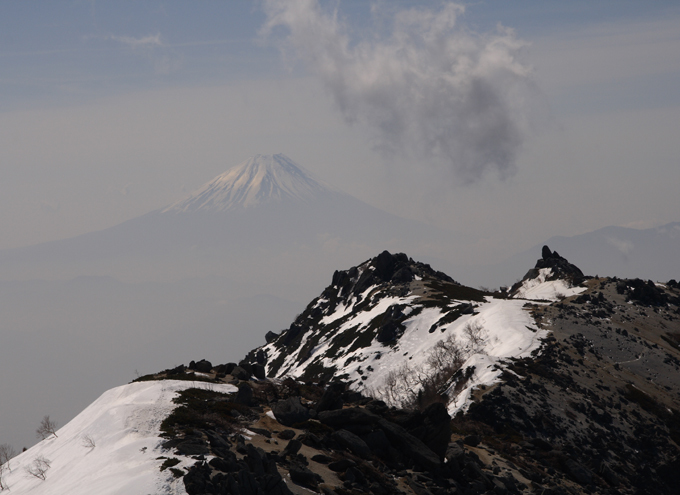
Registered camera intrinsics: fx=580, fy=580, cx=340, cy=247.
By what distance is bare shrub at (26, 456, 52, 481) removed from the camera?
37.0 m

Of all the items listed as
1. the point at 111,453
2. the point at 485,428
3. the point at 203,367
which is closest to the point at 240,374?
the point at 203,367

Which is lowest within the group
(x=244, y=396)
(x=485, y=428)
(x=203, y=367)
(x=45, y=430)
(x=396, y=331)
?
(x=45, y=430)

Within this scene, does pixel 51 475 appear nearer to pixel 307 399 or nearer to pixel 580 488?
pixel 307 399

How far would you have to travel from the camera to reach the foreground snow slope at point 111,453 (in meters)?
30.4

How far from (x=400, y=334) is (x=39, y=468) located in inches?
3419

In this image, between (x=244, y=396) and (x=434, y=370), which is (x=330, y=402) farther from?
(x=434, y=370)

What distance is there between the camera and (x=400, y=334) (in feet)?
388

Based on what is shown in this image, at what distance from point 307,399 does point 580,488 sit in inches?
953

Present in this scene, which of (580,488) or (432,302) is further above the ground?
(432,302)

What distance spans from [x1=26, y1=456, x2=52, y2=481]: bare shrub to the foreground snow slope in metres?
0.23

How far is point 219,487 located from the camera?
28.9 meters

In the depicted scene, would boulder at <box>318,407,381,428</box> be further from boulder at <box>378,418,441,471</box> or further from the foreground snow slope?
the foreground snow slope

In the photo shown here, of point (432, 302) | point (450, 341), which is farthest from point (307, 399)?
point (432, 302)

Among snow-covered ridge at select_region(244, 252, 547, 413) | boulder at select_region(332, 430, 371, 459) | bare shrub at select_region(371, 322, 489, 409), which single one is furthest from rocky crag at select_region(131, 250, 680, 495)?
bare shrub at select_region(371, 322, 489, 409)
